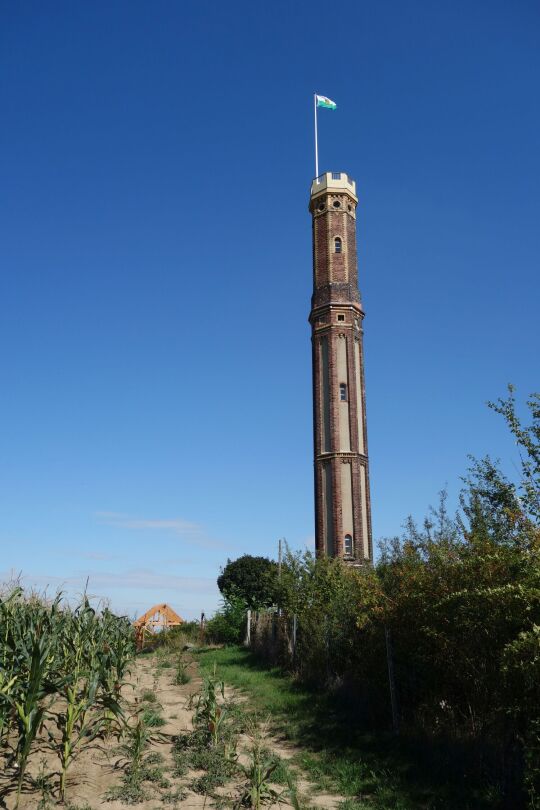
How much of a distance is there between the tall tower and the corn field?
19.4 m

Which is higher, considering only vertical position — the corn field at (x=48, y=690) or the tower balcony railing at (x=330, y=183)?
the tower balcony railing at (x=330, y=183)

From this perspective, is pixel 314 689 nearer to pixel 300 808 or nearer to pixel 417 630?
pixel 417 630

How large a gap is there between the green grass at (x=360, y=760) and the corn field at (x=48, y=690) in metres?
3.26

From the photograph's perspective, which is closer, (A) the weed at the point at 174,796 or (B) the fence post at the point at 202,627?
(A) the weed at the point at 174,796

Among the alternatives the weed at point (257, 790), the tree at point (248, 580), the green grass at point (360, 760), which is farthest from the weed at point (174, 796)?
the tree at point (248, 580)

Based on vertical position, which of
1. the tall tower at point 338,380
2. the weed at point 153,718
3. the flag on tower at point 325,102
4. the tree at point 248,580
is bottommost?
the weed at point 153,718

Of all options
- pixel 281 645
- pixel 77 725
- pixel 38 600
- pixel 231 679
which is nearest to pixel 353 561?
pixel 281 645

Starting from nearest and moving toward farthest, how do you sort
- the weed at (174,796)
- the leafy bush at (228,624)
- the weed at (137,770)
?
the weed at (174,796) < the weed at (137,770) < the leafy bush at (228,624)

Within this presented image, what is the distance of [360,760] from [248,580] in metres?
24.5

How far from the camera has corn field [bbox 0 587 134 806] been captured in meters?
8.03

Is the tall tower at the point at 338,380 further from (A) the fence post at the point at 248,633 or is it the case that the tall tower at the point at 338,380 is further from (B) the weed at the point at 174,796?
(B) the weed at the point at 174,796

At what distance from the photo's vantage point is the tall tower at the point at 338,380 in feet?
107

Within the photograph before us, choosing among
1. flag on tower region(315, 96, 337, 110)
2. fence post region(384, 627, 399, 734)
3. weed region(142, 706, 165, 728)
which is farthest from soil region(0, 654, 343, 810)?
flag on tower region(315, 96, 337, 110)

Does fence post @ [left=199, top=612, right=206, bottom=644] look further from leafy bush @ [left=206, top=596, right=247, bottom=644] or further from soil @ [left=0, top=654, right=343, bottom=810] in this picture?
soil @ [left=0, top=654, right=343, bottom=810]
